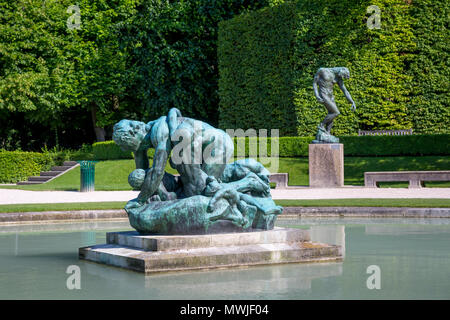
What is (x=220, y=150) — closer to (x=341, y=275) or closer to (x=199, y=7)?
(x=341, y=275)

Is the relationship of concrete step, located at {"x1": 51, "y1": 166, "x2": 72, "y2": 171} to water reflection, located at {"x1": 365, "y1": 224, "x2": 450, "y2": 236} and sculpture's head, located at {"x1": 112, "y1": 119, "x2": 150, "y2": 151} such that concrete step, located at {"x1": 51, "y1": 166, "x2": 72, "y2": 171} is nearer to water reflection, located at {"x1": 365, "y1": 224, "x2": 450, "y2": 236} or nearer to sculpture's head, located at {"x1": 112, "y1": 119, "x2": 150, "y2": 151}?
water reflection, located at {"x1": 365, "y1": 224, "x2": 450, "y2": 236}

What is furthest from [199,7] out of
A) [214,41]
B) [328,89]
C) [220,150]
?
[220,150]

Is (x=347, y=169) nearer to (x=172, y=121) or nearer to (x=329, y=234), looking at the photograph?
(x=329, y=234)

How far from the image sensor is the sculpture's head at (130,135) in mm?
7641

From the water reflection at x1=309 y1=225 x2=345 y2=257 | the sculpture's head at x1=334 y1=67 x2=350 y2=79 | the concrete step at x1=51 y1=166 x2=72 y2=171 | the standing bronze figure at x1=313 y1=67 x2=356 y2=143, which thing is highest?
the sculpture's head at x1=334 y1=67 x2=350 y2=79

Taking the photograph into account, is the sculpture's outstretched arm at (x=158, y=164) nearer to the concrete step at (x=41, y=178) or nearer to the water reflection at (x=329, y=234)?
the water reflection at (x=329, y=234)

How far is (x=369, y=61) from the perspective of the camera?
25797 millimetres

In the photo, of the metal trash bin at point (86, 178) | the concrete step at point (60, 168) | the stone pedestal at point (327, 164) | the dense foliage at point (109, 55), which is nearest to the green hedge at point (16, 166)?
the concrete step at point (60, 168)

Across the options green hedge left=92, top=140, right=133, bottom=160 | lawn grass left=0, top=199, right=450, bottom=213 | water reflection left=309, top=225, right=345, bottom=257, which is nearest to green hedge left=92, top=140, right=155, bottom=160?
green hedge left=92, top=140, right=133, bottom=160

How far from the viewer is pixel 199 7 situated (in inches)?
1278

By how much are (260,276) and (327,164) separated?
555 inches

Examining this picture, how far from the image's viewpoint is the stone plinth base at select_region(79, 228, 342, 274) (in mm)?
6828

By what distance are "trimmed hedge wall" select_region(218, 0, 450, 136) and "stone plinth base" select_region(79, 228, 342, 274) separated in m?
18.9
